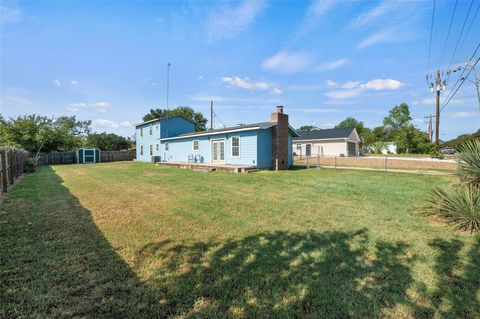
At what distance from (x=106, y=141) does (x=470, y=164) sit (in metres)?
40.1

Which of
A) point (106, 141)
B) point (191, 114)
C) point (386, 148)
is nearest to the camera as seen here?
point (106, 141)

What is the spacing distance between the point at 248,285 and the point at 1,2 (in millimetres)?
10860

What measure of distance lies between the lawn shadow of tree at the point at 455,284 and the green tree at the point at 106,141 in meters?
40.2

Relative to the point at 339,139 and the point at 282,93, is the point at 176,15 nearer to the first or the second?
the point at 282,93

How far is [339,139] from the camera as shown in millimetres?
28578

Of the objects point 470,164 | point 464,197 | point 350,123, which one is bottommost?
point 464,197

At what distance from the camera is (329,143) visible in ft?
97.3

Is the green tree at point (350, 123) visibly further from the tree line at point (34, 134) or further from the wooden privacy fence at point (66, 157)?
the tree line at point (34, 134)

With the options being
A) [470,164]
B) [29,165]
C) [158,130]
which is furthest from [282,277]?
[158,130]

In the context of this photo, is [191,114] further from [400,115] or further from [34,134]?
[400,115]

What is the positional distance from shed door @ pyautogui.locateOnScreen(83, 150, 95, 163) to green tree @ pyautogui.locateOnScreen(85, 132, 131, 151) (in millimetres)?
9615

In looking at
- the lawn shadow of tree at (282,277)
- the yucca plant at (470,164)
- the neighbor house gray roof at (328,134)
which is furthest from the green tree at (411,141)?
the lawn shadow of tree at (282,277)

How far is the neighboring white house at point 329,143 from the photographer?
28.6 meters

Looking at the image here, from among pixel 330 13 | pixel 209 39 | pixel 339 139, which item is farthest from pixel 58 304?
pixel 339 139
